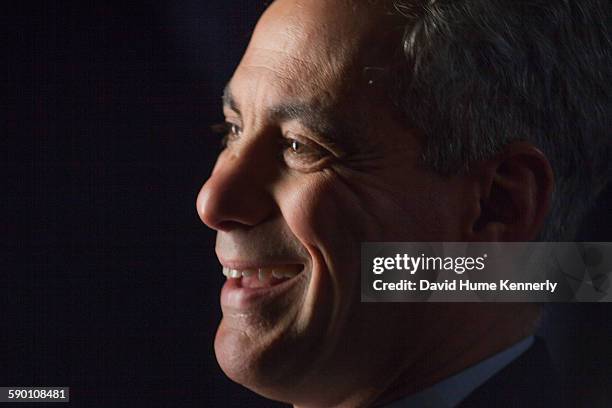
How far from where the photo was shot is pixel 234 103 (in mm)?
1266

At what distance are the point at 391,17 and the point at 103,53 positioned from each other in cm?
65

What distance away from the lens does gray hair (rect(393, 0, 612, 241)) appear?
118 cm

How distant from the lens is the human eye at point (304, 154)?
1.20 metres

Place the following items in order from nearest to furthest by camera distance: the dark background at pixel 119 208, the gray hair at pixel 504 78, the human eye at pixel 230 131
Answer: the gray hair at pixel 504 78, the human eye at pixel 230 131, the dark background at pixel 119 208

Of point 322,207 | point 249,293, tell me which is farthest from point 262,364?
point 322,207

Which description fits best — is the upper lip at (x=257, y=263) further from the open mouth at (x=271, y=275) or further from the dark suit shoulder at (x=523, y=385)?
the dark suit shoulder at (x=523, y=385)

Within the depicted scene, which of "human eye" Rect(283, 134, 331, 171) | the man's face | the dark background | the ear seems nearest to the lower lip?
the man's face

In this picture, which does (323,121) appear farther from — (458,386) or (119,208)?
(119,208)

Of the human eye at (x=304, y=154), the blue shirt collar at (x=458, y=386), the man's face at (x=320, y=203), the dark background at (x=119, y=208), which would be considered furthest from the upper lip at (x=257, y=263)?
the dark background at (x=119, y=208)

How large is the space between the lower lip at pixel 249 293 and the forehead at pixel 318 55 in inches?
8.7

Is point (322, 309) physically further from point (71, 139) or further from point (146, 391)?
point (71, 139)

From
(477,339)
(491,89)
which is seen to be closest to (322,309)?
(477,339)

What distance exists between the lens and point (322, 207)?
1.19 metres

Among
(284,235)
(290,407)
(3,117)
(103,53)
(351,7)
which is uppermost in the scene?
(103,53)
